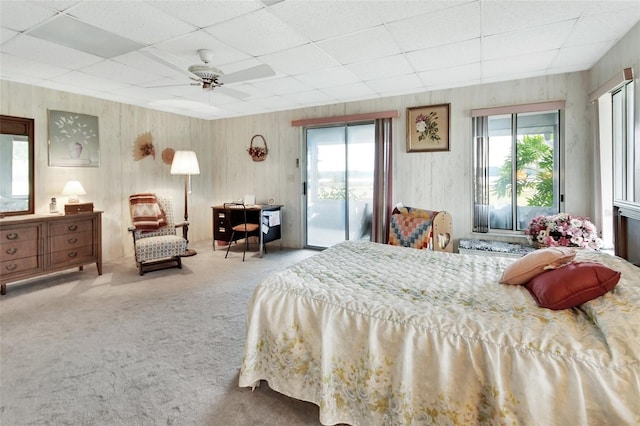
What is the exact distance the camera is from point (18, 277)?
11.6ft

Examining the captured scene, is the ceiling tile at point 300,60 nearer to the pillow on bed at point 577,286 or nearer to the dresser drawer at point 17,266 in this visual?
the pillow on bed at point 577,286

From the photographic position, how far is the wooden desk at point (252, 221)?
534 centimetres

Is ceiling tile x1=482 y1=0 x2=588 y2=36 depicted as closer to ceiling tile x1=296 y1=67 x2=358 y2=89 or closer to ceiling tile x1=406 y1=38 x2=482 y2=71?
ceiling tile x1=406 y1=38 x2=482 y2=71

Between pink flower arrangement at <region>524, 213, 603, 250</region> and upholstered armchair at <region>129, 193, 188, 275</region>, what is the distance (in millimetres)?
4504

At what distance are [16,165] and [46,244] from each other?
114cm

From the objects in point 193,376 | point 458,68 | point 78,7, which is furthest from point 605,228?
point 78,7

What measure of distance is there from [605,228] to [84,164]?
22.2ft

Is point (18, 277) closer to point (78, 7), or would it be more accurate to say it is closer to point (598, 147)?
point (78, 7)

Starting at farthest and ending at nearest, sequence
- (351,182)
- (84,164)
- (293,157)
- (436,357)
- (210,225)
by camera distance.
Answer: (210,225) < (293,157) < (351,182) < (84,164) < (436,357)

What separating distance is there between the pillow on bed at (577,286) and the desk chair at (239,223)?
4244mm

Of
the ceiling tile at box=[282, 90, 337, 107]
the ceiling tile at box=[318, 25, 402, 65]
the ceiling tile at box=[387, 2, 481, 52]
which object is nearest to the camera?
the ceiling tile at box=[387, 2, 481, 52]

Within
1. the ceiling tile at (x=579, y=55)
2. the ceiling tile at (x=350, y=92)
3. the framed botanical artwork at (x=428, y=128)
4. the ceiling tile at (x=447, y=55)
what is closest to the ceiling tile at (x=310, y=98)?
the ceiling tile at (x=350, y=92)

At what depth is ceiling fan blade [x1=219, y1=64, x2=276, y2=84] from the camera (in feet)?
12.0

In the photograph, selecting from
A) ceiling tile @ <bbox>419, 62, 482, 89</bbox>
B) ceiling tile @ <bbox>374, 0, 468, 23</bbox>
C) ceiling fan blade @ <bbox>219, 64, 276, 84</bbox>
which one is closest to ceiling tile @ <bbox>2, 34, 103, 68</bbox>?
ceiling fan blade @ <bbox>219, 64, 276, 84</bbox>
